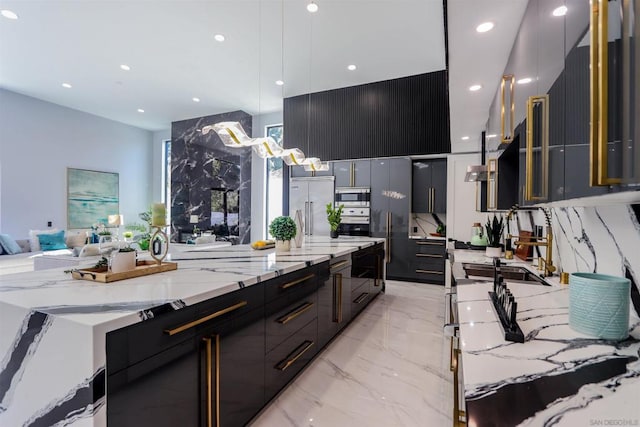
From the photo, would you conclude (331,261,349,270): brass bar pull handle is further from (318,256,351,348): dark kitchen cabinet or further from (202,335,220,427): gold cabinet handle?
(202,335,220,427): gold cabinet handle

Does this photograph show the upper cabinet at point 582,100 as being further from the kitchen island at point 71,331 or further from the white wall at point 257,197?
the white wall at point 257,197

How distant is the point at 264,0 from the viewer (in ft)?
10.6

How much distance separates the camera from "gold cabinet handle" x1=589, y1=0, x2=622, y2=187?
56cm

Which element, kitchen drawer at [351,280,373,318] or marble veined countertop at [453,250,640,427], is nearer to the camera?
marble veined countertop at [453,250,640,427]

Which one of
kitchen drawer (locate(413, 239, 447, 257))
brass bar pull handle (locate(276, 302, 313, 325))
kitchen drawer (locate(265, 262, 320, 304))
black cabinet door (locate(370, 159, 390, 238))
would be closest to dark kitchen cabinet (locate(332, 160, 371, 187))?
black cabinet door (locate(370, 159, 390, 238))

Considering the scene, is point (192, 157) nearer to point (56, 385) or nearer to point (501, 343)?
→ point (56, 385)

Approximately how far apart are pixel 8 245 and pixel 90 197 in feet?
6.45

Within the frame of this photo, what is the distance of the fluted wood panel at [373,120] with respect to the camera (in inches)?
193

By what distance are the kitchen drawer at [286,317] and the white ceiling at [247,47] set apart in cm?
197

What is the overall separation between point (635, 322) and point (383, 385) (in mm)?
1512

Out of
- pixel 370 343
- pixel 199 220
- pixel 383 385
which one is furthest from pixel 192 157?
pixel 383 385

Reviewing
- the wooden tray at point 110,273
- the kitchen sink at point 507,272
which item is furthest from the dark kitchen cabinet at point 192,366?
the kitchen sink at point 507,272

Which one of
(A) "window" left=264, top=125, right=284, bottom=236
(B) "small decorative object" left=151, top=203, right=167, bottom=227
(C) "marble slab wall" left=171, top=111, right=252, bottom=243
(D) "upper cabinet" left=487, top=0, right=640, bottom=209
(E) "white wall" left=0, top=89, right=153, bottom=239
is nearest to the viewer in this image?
(D) "upper cabinet" left=487, top=0, right=640, bottom=209

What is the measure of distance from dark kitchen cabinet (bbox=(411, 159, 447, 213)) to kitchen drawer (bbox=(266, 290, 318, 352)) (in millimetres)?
3491
